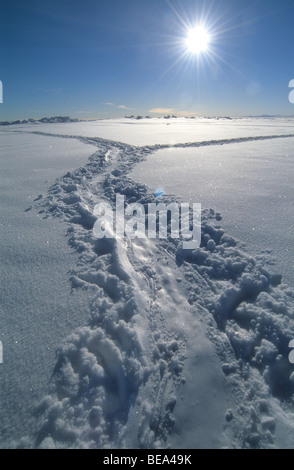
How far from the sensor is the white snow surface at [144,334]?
180cm

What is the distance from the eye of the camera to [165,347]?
2295mm

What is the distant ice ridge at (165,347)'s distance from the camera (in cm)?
179

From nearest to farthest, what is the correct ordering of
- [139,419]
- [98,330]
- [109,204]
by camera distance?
[139,419] → [98,330] → [109,204]

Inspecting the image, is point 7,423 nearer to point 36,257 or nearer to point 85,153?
point 36,257

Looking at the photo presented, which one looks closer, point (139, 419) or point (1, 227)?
point (139, 419)

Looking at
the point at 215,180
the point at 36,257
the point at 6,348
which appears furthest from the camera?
the point at 215,180

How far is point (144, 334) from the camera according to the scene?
2346 mm

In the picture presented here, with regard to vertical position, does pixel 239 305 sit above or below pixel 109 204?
below

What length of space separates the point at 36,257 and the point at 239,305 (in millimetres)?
2510

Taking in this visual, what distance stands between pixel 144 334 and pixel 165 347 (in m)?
0.22

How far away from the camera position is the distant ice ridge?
5.88ft
